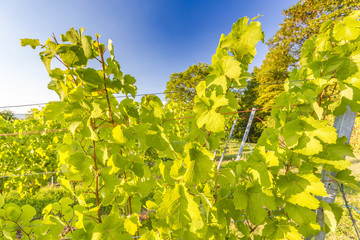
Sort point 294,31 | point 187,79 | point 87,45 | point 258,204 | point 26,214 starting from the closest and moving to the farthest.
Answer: point 87,45 < point 258,204 < point 26,214 < point 294,31 < point 187,79

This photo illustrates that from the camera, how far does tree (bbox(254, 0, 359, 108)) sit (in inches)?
409

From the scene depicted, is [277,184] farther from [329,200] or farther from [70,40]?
[70,40]

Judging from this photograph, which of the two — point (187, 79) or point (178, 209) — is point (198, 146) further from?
point (187, 79)

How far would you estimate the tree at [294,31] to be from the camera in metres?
10.4

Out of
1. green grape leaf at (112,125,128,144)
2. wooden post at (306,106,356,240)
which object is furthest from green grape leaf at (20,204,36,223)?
wooden post at (306,106,356,240)

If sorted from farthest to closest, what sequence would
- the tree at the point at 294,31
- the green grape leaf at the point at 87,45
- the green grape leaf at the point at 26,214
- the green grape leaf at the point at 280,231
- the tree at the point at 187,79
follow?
the tree at the point at 187,79 < the tree at the point at 294,31 < the green grape leaf at the point at 26,214 < the green grape leaf at the point at 280,231 < the green grape leaf at the point at 87,45

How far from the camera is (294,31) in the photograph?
523 inches

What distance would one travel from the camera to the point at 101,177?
0.94m

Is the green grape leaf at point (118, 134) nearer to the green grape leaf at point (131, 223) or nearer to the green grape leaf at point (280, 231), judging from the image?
the green grape leaf at point (131, 223)

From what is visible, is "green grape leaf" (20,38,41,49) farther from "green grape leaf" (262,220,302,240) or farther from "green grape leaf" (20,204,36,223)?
"green grape leaf" (262,220,302,240)

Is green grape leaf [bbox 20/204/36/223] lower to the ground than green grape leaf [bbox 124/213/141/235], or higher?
lower

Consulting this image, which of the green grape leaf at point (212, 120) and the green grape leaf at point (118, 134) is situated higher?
the green grape leaf at point (212, 120)

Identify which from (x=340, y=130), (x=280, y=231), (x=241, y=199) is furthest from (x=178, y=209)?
(x=340, y=130)

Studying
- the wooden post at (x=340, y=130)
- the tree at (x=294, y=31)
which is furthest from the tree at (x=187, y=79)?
the wooden post at (x=340, y=130)
